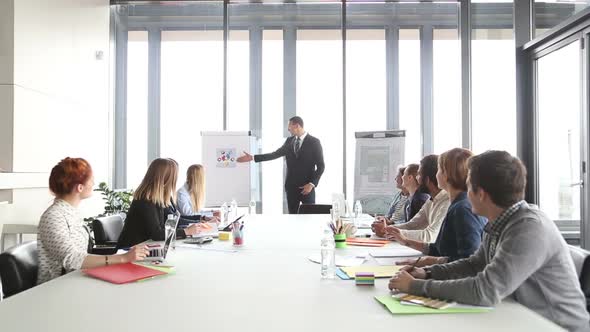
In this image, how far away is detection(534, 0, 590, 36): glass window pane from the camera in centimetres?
490

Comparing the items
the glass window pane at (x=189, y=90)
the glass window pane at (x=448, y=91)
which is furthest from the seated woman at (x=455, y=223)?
the glass window pane at (x=189, y=90)

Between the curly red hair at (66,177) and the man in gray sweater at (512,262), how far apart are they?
1.62 meters

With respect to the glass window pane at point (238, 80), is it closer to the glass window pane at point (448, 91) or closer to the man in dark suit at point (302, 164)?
the man in dark suit at point (302, 164)

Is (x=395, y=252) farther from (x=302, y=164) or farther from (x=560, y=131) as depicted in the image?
(x=302, y=164)

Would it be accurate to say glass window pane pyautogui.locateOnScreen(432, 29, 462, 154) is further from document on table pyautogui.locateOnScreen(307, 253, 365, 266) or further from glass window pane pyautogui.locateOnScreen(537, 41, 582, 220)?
document on table pyautogui.locateOnScreen(307, 253, 365, 266)

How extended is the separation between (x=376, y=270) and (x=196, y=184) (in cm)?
270

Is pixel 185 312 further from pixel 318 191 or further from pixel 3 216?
pixel 318 191

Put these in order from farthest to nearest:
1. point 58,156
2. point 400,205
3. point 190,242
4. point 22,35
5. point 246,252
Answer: point 58,156, point 22,35, point 400,205, point 190,242, point 246,252

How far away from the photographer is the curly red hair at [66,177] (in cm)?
247

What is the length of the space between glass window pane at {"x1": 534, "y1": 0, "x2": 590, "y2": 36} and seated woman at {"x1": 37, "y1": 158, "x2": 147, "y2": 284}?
453 centimetres

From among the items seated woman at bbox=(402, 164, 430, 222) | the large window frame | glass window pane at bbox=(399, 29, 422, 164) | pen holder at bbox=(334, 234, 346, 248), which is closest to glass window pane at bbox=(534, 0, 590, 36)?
the large window frame

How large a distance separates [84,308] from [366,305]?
880mm

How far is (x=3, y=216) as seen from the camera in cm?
476

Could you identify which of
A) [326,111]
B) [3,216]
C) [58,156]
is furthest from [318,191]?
[3,216]
